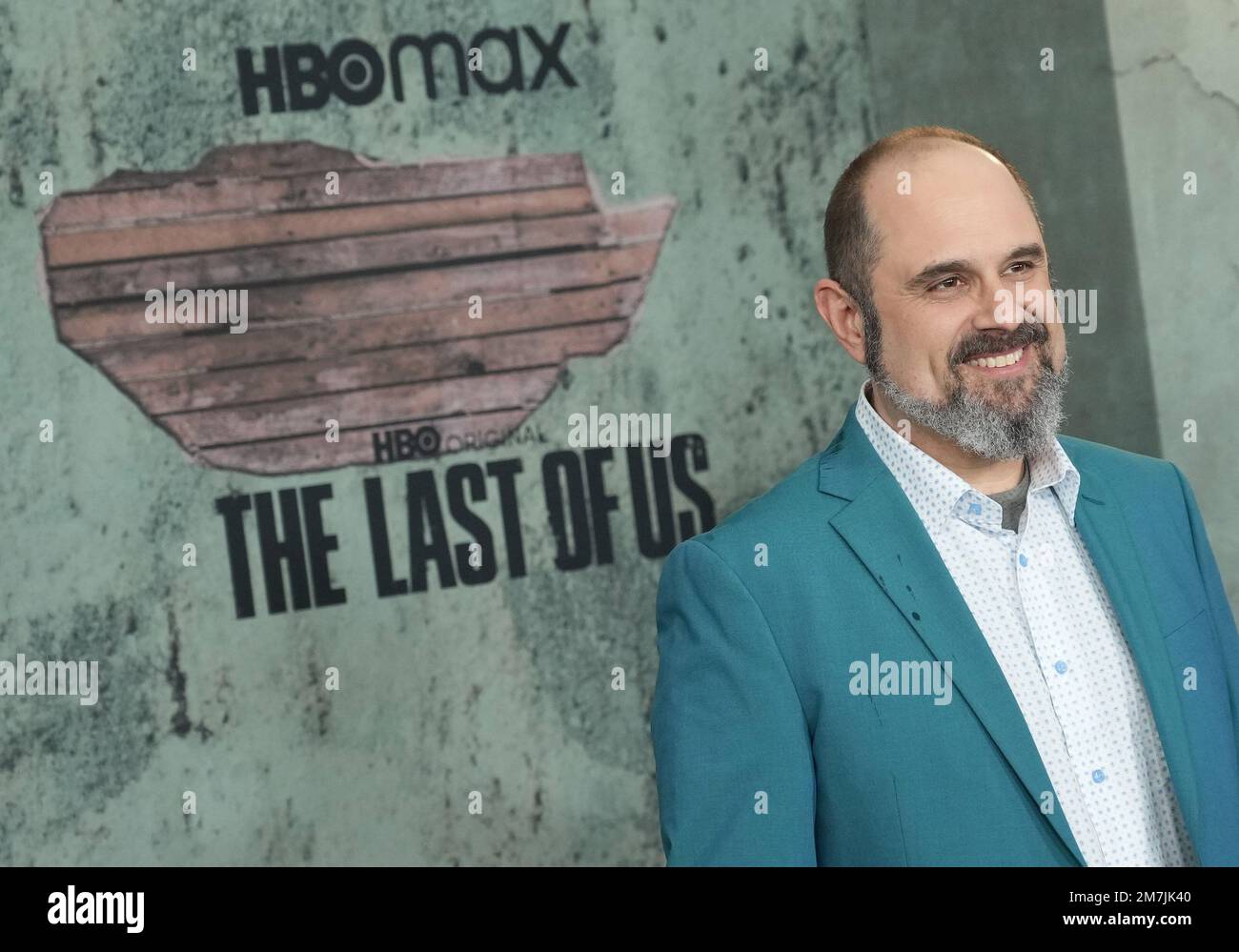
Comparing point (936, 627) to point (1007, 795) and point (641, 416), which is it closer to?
point (1007, 795)

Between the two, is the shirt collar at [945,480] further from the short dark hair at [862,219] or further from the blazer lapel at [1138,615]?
the short dark hair at [862,219]

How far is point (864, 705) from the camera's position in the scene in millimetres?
1817

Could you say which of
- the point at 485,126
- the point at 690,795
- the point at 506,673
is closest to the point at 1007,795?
the point at 690,795

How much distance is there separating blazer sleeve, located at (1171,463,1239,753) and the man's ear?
52 centimetres

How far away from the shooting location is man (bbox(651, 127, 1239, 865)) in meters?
1.79

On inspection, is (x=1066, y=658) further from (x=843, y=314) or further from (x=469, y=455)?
(x=469, y=455)

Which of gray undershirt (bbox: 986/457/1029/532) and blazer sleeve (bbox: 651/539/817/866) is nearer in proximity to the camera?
blazer sleeve (bbox: 651/539/817/866)

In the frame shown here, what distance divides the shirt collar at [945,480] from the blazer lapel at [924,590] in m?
0.03

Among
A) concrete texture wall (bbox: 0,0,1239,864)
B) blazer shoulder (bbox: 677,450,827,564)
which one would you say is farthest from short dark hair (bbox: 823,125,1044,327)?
concrete texture wall (bbox: 0,0,1239,864)

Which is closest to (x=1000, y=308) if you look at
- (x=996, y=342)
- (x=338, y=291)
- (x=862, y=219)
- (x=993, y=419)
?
(x=996, y=342)

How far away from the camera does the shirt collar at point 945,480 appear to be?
6.53 ft

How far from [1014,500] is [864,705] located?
0.43 meters

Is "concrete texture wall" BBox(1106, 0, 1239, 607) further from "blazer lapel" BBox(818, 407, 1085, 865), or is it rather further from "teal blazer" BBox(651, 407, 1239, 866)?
"blazer lapel" BBox(818, 407, 1085, 865)
